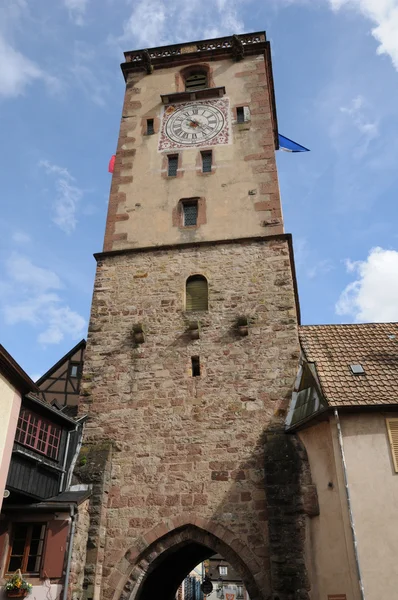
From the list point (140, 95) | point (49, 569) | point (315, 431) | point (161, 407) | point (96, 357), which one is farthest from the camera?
point (140, 95)

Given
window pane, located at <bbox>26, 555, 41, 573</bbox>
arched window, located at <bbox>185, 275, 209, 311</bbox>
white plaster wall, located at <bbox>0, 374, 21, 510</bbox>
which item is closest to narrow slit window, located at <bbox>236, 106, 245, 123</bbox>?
arched window, located at <bbox>185, 275, 209, 311</bbox>

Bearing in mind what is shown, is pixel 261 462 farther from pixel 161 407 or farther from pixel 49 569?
pixel 49 569

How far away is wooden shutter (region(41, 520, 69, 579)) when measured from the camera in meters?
8.76

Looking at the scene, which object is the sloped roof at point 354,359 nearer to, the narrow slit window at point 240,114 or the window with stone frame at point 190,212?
the window with stone frame at point 190,212

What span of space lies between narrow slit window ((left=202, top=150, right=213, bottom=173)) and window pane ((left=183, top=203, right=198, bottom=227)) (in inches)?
44.0

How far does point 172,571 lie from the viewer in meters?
12.1

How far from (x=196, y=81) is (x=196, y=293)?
25.3 ft

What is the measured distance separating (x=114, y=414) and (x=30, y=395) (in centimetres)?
181

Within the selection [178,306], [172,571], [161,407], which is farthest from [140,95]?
[172,571]

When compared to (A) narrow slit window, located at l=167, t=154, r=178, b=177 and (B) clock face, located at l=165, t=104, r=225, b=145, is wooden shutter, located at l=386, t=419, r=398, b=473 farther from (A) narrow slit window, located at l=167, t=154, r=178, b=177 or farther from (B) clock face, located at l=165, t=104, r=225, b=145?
(B) clock face, located at l=165, t=104, r=225, b=145

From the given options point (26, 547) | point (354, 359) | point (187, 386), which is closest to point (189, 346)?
point (187, 386)

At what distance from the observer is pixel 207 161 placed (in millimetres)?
14234

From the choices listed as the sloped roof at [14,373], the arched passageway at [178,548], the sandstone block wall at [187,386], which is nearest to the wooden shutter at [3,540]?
the sandstone block wall at [187,386]

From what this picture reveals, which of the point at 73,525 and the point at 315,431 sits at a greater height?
the point at 315,431
